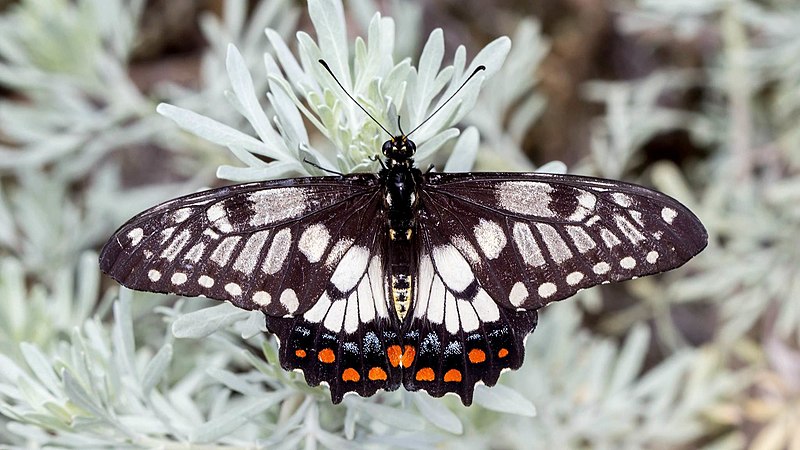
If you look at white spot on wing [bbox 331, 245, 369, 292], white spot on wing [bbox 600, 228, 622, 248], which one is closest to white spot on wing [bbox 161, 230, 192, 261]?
white spot on wing [bbox 331, 245, 369, 292]

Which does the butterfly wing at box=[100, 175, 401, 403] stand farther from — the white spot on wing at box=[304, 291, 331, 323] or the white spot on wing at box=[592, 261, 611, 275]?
the white spot on wing at box=[592, 261, 611, 275]

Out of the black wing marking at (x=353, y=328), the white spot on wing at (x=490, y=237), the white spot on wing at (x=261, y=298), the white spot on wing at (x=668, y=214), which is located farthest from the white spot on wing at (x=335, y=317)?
the white spot on wing at (x=668, y=214)

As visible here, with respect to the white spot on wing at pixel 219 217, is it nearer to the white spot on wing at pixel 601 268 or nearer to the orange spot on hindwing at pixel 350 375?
the orange spot on hindwing at pixel 350 375

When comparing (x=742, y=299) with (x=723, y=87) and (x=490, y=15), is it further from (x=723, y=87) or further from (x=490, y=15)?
(x=490, y=15)

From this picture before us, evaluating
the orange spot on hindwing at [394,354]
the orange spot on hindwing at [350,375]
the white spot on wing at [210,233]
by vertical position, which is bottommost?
the orange spot on hindwing at [350,375]

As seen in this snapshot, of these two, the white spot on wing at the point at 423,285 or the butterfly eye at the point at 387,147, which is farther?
the white spot on wing at the point at 423,285

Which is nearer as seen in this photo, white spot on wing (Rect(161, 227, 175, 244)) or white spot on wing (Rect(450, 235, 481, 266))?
white spot on wing (Rect(161, 227, 175, 244))
